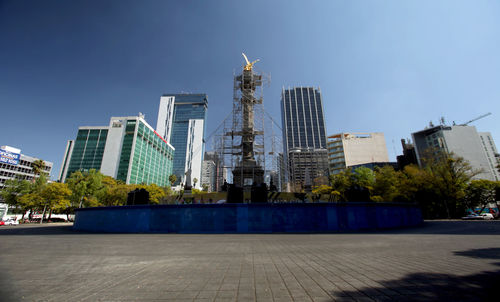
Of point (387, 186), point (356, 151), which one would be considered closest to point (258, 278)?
point (387, 186)

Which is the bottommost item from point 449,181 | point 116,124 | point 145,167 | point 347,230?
point 347,230

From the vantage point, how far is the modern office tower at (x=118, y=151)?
9181 cm

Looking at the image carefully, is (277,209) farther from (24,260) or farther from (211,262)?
(24,260)

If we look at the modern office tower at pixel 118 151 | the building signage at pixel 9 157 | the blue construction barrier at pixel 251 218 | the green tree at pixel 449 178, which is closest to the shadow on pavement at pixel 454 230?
the blue construction barrier at pixel 251 218

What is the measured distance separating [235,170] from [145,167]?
88223mm

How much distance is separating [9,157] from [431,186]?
12257 cm

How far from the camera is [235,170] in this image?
98.7 ft

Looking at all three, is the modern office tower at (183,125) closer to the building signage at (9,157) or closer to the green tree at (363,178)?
the building signage at (9,157)

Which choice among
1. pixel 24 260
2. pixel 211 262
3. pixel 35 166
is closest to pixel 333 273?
pixel 211 262

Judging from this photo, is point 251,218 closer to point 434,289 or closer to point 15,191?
point 434,289

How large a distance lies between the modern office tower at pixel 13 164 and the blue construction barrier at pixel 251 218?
8916 centimetres

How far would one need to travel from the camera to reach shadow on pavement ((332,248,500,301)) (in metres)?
2.89

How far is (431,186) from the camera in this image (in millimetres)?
32938

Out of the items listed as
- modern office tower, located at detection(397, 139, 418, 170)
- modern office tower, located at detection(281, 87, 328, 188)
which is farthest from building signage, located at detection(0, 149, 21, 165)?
modern office tower, located at detection(397, 139, 418, 170)
